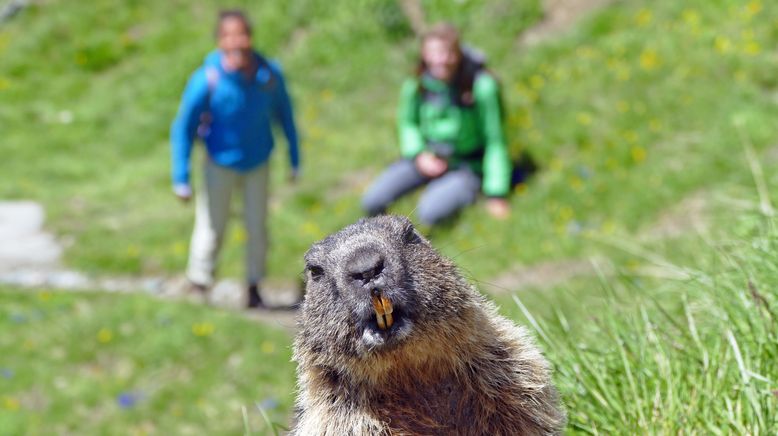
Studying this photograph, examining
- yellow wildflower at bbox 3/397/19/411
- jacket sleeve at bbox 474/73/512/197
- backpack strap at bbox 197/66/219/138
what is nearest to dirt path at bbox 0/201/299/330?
backpack strap at bbox 197/66/219/138

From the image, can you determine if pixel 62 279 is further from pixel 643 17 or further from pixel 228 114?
pixel 643 17

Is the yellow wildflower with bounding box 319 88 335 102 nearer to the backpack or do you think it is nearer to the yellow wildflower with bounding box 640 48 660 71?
the backpack

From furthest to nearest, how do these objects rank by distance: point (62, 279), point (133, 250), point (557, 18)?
point (557, 18), point (133, 250), point (62, 279)

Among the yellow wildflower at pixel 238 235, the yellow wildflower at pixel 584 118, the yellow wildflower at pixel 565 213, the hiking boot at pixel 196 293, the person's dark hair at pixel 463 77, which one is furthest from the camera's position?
the yellow wildflower at pixel 238 235

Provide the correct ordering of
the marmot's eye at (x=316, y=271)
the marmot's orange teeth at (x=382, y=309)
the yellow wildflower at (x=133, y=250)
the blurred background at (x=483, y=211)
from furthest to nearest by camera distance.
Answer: the yellow wildflower at (x=133, y=250) → the blurred background at (x=483, y=211) → the marmot's eye at (x=316, y=271) → the marmot's orange teeth at (x=382, y=309)

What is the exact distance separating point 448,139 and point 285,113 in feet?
5.62

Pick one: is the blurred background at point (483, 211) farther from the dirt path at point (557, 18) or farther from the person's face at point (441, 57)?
the person's face at point (441, 57)

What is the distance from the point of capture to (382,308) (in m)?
2.93

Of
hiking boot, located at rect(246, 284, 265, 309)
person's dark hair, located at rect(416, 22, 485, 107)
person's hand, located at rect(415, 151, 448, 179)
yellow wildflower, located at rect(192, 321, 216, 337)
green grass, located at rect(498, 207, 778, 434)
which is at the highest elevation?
person's dark hair, located at rect(416, 22, 485, 107)

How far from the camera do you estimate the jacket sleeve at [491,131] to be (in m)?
9.09

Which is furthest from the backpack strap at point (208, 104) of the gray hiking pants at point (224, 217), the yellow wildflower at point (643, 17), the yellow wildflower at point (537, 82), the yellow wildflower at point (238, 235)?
the yellow wildflower at point (643, 17)

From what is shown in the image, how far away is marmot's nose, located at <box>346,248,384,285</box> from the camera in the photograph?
→ 2.94 metres

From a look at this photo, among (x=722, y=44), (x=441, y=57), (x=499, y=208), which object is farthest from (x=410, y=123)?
(x=722, y=44)

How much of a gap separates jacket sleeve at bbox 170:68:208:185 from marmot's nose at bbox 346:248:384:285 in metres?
5.65
